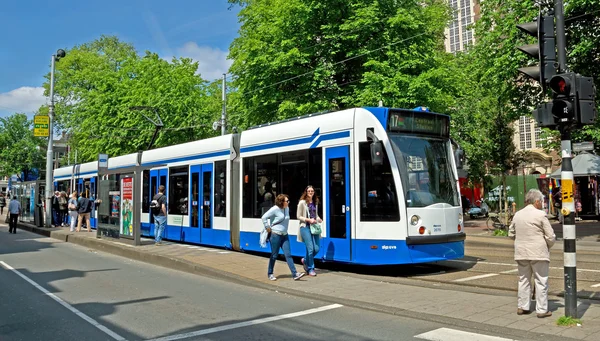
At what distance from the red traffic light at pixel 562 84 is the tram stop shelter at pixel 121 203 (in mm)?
11747

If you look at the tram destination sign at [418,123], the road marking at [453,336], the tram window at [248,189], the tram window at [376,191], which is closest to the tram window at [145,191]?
the tram window at [248,189]

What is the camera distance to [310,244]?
9984 mm

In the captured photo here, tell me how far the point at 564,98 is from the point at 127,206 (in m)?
12.9

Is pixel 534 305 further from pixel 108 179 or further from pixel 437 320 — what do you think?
pixel 108 179

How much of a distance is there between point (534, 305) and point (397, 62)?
15152 millimetres

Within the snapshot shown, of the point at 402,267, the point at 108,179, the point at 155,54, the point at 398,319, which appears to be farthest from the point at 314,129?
the point at 155,54

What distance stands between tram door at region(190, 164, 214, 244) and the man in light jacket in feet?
31.1

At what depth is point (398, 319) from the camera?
686 cm

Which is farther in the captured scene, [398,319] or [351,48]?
[351,48]

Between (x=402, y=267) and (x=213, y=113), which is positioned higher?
(x=213, y=113)

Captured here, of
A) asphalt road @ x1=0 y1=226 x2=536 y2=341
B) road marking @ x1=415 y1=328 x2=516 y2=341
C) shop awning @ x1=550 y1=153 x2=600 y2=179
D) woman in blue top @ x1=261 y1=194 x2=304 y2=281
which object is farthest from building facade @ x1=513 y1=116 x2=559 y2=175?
road marking @ x1=415 y1=328 x2=516 y2=341

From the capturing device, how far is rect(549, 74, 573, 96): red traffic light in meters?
6.40

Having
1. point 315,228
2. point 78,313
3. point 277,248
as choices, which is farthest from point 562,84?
point 78,313

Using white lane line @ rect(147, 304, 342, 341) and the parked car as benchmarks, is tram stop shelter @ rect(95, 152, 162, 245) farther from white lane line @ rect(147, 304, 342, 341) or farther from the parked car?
the parked car
